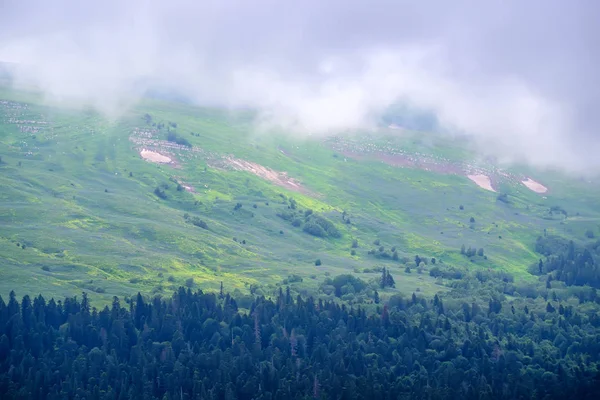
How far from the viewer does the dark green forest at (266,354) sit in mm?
152375

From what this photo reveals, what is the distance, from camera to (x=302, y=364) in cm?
16700

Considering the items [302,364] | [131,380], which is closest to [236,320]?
[302,364]

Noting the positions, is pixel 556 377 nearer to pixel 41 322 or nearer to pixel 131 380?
pixel 131 380

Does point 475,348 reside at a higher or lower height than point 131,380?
higher

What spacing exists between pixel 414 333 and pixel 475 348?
40.3ft

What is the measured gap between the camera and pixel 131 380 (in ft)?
508

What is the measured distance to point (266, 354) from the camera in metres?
171

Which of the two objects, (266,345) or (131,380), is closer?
(131,380)

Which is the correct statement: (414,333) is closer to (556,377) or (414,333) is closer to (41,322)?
(556,377)

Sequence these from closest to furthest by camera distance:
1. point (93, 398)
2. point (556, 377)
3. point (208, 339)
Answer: point (93, 398)
point (556, 377)
point (208, 339)

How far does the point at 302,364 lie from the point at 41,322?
4676cm

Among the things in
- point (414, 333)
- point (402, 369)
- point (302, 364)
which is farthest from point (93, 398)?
point (414, 333)

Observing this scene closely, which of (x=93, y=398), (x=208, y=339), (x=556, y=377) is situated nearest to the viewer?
(x=93, y=398)

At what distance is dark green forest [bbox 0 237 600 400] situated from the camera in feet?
500
